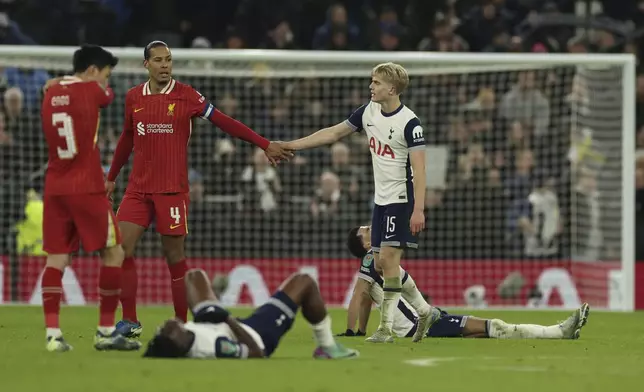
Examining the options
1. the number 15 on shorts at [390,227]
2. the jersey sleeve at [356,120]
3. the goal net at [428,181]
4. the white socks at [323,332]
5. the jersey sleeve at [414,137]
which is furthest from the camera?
the goal net at [428,181]

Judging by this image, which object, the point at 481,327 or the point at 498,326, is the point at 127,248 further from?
the point at 498,326

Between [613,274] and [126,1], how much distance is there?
882 centimetres

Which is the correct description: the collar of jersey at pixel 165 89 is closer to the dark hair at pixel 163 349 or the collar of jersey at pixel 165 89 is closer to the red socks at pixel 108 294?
the red socks at pixel 108 294

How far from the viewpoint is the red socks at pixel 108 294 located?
8719 mm

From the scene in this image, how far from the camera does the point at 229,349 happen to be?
7.66m

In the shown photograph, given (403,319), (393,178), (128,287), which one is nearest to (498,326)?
(403,319)

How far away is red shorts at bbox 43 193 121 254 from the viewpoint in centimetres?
863

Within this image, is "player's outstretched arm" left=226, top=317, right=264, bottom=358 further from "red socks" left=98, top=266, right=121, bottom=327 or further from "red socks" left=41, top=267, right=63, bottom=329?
"red socks" left=41, top=267, right=63, bottom=329

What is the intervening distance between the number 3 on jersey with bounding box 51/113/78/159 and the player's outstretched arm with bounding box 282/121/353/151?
2431 millimetres

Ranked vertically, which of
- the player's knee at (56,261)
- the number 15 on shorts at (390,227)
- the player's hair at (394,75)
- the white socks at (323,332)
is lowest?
the white socks at (323,332)

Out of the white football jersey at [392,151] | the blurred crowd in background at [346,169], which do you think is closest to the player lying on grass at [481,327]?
the white football jersey at [392,151]

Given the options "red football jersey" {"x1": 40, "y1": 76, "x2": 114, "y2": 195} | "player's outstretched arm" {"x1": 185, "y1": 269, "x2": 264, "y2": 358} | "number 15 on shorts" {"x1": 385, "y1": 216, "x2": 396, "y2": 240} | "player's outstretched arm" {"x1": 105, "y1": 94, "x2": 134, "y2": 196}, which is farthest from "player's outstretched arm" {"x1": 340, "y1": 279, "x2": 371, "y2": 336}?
"player's outstretched arm" {"x1": 185, "y1": 269, "x2": 264, "y2": 358}

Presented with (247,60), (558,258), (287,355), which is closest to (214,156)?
(247,60)

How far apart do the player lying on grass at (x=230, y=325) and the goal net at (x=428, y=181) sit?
29.8ft
